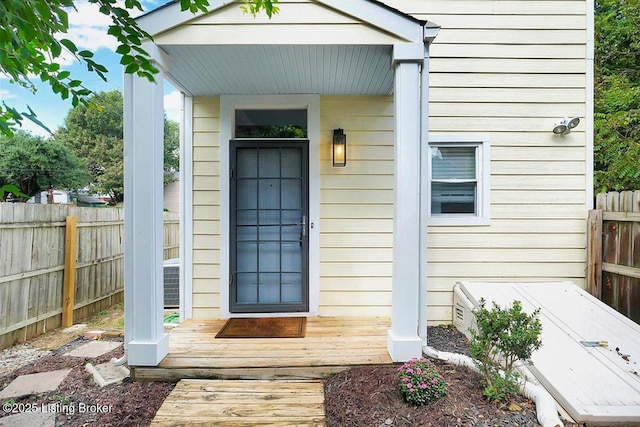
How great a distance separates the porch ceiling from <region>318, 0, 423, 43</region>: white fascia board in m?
0.14

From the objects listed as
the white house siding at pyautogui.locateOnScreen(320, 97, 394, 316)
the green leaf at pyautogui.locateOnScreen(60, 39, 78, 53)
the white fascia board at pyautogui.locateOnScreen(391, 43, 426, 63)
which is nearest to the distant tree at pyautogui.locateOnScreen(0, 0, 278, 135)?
the green leaf at pyautogui.locateOnScreen(60, 39, 78, 53)

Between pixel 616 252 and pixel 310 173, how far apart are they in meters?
3.29


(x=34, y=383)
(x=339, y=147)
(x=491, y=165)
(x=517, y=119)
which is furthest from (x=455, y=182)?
(x=34, y=383)

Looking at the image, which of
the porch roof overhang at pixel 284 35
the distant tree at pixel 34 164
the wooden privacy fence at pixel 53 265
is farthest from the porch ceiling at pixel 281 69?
the distant tree at pixel 34 164

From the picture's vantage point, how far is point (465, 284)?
143 inches

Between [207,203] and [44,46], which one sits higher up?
[44,46]

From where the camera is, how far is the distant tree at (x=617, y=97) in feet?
18.2

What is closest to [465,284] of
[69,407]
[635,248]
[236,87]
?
[635,248]

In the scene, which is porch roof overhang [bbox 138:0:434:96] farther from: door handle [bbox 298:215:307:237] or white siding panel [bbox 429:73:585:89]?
door handle [bbox 298:215:307:237]

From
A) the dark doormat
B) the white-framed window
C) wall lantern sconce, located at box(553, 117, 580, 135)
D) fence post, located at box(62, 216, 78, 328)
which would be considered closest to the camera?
the dark doormat

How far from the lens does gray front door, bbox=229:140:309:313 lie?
3752 mm

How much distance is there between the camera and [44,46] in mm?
1736

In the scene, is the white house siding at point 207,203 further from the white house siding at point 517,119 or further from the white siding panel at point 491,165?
the white house siding at point 517,119

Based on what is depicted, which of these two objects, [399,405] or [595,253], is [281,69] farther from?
[595,253]
